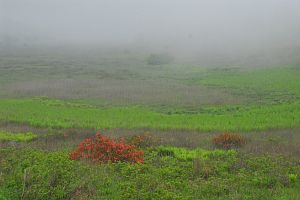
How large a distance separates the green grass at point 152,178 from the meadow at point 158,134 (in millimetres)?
32

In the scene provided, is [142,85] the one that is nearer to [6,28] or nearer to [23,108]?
[23,108]

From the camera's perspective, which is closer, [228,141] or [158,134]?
[228,141]

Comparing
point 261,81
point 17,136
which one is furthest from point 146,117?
point 261,81

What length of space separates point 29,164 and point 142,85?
2944 cm

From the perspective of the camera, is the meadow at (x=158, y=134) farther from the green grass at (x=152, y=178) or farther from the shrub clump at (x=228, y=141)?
the shrub clump at (x=228, y=141)

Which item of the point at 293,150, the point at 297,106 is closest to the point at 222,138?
the point at 293,150

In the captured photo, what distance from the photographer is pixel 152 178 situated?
1357 centimetres

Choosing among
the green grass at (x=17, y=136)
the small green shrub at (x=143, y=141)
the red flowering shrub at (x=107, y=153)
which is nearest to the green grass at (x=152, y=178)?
the red flowering shrub at (x=107, y=153)

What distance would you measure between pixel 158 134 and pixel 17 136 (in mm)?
6831

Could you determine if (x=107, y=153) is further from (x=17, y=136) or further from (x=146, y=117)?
(x=146, y=117)

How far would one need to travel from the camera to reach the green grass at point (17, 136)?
20.1 metres

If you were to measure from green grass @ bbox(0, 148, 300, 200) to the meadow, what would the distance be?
0.11 ft

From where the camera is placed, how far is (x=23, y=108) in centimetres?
2988

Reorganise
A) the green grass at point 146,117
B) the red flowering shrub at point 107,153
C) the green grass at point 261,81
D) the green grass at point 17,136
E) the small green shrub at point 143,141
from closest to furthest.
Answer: the red flowering shrub at point 107,153
the small green shrub at point 143,141
the green grass at point 17,136
the green grass at point 146,117
the green grass at point 261,81
